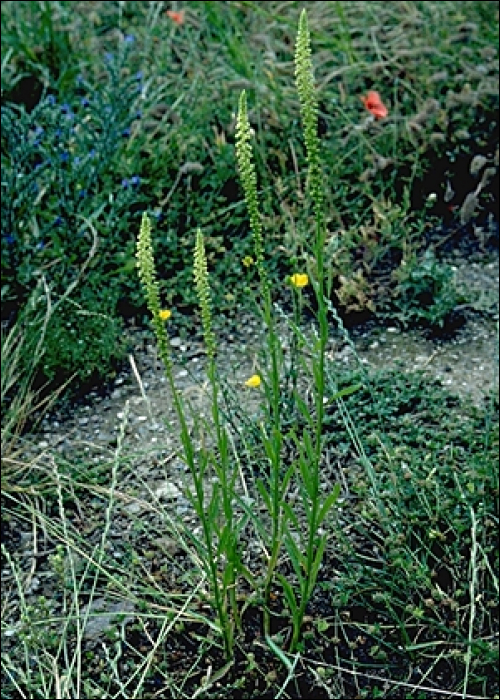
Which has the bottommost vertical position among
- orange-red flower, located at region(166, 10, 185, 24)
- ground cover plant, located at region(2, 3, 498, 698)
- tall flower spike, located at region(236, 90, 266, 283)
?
ground cover plant, located at region(2, 3, 498, 698)

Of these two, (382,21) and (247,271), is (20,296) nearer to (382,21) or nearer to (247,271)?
(247,271)

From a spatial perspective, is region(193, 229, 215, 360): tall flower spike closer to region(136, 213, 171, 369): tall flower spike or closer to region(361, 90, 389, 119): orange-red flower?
region(136, 213, 171, 369): tall flower spike

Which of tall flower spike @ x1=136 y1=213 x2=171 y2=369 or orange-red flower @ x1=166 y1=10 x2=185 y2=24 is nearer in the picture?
tall flower spike @ x1=136 y1=213 x2=171 y2=369

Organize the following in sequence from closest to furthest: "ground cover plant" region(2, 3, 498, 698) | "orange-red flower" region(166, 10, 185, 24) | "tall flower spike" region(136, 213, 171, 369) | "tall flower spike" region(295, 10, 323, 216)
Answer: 1. "tall flower spike" region(295, 10, 323, 216)
2. "tall flower spike" region(136, 213, 171, 369)
3. "ground cover plant" region(2, 3, 498, 698)
4. "orange-red flower" region(166, 10, 185, 24)

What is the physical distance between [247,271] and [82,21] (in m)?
1.56

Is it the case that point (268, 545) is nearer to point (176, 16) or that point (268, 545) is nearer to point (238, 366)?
point (238, 366)

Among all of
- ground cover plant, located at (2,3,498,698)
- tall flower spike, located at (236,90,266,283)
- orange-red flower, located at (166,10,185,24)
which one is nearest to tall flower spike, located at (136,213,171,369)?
ground cover plant, located at (2,3,498,698)

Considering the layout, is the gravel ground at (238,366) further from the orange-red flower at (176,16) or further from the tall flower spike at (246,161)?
the orange-red flower at (176,16)

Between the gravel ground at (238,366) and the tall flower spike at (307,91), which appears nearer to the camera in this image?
the tall flower spike at (307,91)

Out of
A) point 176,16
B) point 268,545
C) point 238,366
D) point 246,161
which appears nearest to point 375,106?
point 176,16

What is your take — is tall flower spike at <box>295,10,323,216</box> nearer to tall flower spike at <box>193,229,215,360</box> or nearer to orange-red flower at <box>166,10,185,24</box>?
tall flower spike at <box>193,229,215,360</box>

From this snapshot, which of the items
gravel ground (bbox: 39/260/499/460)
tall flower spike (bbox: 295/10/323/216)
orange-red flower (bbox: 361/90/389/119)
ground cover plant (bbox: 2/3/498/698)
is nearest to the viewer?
tall flower spike (bbox: 295/10/323/216)

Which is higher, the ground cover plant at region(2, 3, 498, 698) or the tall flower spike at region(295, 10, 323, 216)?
the tall flower spike at region(295, 10, 323, 216)

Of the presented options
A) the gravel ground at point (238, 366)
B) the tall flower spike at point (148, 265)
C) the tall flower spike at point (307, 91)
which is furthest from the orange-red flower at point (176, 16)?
the tall flower spike at point (307, 91)
